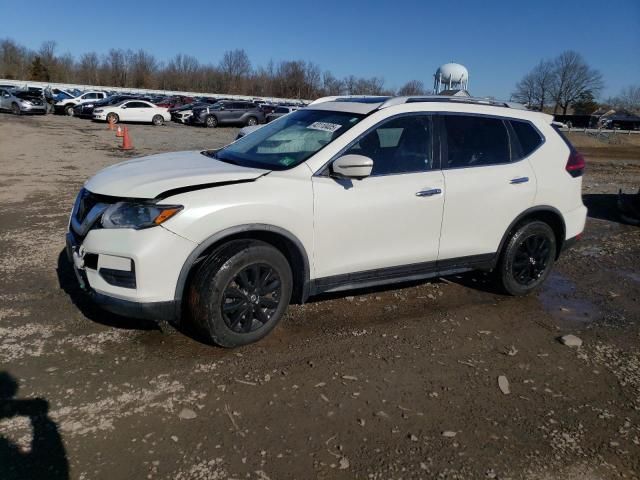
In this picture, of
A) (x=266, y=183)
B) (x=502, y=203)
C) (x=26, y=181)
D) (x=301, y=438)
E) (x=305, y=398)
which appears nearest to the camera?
(x=301, y=438)

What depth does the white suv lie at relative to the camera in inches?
131

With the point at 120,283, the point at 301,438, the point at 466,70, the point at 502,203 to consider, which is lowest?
the point at 301,438

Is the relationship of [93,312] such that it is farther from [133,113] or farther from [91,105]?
[91,105]

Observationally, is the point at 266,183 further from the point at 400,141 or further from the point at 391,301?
the point at 391,301

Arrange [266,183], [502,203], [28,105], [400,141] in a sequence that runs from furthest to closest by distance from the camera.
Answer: [28,105], [502,203], [400,141], [266,183]

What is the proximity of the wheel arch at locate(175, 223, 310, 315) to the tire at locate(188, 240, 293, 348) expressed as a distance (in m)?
0.06

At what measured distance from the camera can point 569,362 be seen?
3.83m

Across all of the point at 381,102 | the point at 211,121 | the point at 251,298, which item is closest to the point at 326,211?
the point at 251,298

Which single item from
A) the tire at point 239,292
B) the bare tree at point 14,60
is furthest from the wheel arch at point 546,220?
the bare tree at point 14,60

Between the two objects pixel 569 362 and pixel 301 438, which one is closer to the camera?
pixel 301 438

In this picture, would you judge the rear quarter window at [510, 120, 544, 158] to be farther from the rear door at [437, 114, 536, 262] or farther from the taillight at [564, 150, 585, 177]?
the taillight at [564, 150, 585, 177]

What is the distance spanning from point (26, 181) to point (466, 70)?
31.3 metres

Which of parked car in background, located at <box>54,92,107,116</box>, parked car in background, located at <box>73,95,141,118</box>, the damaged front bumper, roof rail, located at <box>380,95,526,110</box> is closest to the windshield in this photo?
roof rail, located at <box>380,95,526,110</box>

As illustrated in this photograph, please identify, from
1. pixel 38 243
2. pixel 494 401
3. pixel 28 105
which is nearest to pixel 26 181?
pixel 38 243
